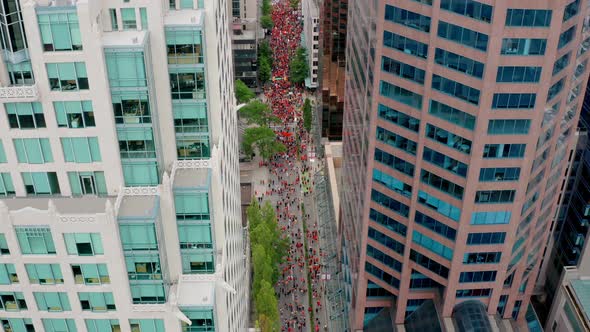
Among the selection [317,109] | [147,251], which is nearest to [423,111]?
[147,251]

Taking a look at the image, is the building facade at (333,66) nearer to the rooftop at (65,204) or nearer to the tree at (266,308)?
the tree at (266,308)

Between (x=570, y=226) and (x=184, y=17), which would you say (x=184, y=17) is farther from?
(x=570, y=226)

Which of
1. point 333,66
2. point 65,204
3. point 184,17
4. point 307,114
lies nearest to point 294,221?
point 307,114

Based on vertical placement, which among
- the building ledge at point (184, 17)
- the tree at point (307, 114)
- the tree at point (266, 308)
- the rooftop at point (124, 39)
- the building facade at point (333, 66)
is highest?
the building ledge at point (184, 17)

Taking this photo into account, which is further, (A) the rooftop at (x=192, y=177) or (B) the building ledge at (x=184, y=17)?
(A) the rooftop at (x=192, y=177)

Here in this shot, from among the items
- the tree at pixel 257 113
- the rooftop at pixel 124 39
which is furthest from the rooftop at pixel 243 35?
the rooftop at pixel 124 39

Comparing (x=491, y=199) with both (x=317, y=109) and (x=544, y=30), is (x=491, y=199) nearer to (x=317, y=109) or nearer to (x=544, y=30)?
(x=544, y=30)

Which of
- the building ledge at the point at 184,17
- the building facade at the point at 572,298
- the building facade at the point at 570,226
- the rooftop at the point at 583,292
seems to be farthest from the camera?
the building facade at the point at 570,226
